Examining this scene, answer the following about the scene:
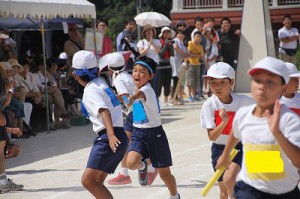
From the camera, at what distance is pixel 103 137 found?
822cm

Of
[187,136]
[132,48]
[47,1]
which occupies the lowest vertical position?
[187,136]

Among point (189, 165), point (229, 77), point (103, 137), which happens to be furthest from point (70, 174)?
point (229, 77)

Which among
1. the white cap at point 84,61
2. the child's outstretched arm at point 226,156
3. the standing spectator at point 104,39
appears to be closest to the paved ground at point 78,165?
the white cap at point 84,61

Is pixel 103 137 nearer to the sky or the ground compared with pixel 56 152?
nearer to the sky

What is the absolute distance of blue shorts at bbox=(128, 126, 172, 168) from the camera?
31.1ft

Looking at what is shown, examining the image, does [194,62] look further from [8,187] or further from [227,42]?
[8,187]

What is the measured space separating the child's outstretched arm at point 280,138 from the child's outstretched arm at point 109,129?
2.56 meters

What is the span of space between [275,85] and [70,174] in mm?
6710

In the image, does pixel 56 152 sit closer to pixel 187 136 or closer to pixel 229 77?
pixel 187 136

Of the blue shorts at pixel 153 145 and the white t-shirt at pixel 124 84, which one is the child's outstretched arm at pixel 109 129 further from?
the white t-shirt at pixel 124 84

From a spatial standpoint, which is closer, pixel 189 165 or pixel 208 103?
pixel 208 103

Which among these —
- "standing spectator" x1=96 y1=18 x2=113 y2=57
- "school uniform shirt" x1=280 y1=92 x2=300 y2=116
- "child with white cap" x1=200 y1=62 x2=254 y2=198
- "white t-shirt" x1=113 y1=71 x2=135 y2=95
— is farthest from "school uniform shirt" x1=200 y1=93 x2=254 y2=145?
"standing spectator" x1=96 y1=18 x2=113 y2=57

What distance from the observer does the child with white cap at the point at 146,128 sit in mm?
9508

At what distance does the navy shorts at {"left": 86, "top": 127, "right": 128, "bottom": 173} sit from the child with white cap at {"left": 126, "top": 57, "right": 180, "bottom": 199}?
123cm
